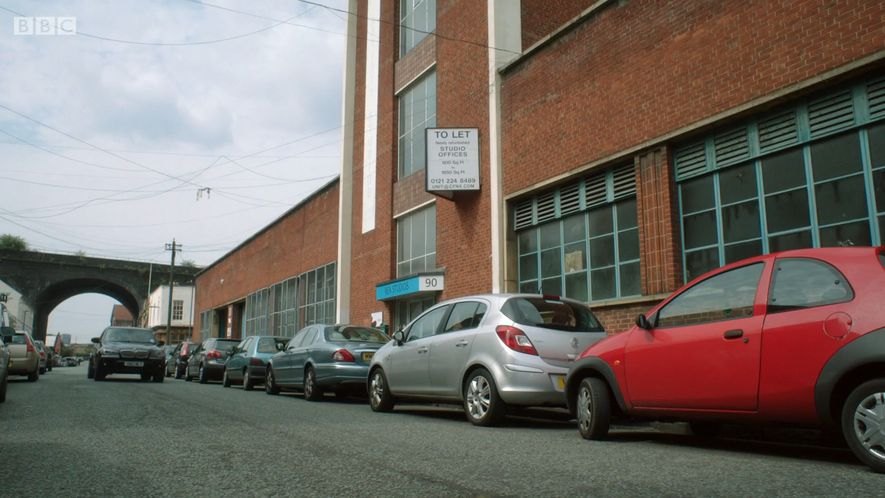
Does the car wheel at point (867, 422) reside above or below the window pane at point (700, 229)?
below

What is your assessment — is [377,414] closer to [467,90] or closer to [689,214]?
[689,214]

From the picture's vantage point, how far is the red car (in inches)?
189

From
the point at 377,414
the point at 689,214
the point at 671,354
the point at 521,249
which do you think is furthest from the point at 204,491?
the point at 521,249

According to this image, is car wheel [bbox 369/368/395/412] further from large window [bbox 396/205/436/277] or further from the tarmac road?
large window [bbox 396/205/436/277]

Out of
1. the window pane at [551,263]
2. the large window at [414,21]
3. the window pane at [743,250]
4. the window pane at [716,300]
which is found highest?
the large window at [414,21]

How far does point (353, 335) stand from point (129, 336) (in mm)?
10886

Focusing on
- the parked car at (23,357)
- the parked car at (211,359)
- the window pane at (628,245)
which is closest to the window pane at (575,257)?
the window pane at (628,245)

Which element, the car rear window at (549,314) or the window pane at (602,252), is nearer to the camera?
the car rear window at (549,314)

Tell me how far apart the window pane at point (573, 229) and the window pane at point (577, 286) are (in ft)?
2.36

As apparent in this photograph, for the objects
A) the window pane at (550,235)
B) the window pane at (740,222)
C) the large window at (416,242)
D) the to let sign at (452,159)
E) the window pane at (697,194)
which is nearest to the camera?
the window pane at (740,222)

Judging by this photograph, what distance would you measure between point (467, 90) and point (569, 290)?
20.8 feet

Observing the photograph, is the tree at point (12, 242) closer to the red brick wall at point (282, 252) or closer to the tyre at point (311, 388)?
the red brick wall at point (282, 252)

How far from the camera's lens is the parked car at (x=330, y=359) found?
1266cm

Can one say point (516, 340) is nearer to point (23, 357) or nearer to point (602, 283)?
point (602, 283)
